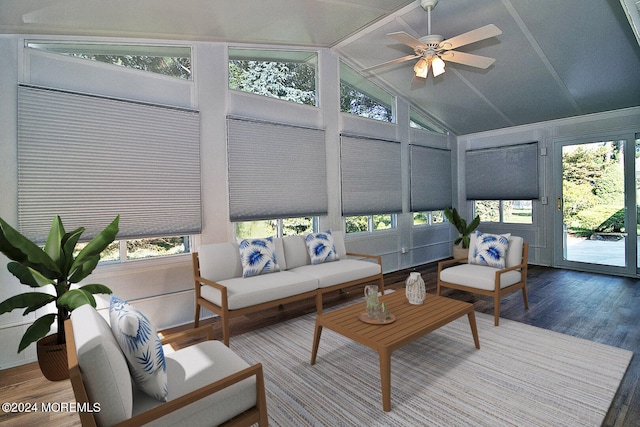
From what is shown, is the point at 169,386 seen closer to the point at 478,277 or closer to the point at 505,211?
the point at 478,277

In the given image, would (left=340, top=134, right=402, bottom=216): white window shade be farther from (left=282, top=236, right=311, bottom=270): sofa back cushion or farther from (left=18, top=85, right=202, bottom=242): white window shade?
(left=18, top=85, right=202, bottom=242): white window shade

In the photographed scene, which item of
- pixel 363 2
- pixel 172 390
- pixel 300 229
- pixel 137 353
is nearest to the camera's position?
pixel 137 353

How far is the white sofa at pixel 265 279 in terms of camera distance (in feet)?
10.4

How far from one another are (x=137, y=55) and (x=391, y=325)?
3793mm

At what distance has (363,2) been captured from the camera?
3.75 m

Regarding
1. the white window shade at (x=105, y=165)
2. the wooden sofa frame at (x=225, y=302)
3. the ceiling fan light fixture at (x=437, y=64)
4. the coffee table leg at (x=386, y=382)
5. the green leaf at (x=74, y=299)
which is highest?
the ceiling fan light fixture at (x=437, y=64)

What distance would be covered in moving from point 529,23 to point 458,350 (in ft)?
12.4

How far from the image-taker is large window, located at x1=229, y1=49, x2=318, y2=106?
4309 mm

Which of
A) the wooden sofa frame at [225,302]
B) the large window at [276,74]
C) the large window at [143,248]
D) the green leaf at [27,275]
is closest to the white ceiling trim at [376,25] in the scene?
the large window at [276,74]

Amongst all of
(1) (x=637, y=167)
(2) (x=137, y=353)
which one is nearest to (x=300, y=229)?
(2) (x=137, y=353)

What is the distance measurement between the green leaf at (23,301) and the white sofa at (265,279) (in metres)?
1.25

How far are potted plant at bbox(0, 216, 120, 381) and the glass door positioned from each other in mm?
7143

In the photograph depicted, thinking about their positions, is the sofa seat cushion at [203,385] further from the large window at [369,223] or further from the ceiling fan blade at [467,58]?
the large window at [369,223]

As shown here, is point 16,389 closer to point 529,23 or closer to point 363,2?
point 363,2
